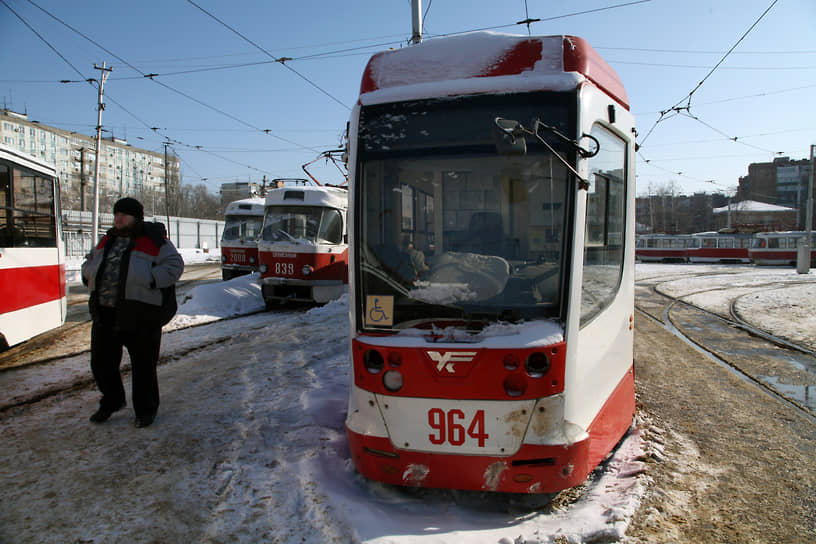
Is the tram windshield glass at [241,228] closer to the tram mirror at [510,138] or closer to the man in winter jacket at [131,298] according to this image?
the man in winter jacket at [131,298]

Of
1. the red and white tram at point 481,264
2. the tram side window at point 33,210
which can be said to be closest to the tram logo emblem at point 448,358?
the red and white tram at point 481,264

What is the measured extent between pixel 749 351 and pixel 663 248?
38.4m

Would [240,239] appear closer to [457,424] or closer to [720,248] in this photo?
[457,424]

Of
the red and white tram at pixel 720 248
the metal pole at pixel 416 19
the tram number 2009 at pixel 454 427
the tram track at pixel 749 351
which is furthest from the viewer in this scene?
the red and white tram at pixel 720 248

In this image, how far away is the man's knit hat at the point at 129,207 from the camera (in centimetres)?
432

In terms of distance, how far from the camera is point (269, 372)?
20.6 ft

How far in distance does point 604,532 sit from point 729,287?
19.8 meters

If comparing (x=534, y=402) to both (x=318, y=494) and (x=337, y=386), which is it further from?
(x=337, y=386)

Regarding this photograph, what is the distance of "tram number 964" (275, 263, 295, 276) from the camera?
1213 centimetres

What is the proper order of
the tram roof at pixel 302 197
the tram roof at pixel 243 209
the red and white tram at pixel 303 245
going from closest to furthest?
the red and white tram at pixel 303 245 → the tram roof at pixel 302 197 → the tram roof at pixel 243 209

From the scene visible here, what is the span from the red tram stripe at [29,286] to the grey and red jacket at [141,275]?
10.0ft

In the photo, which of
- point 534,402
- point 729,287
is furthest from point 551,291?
point 729,287

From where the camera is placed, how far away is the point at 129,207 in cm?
438

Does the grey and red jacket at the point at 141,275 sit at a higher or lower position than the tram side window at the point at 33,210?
lower
